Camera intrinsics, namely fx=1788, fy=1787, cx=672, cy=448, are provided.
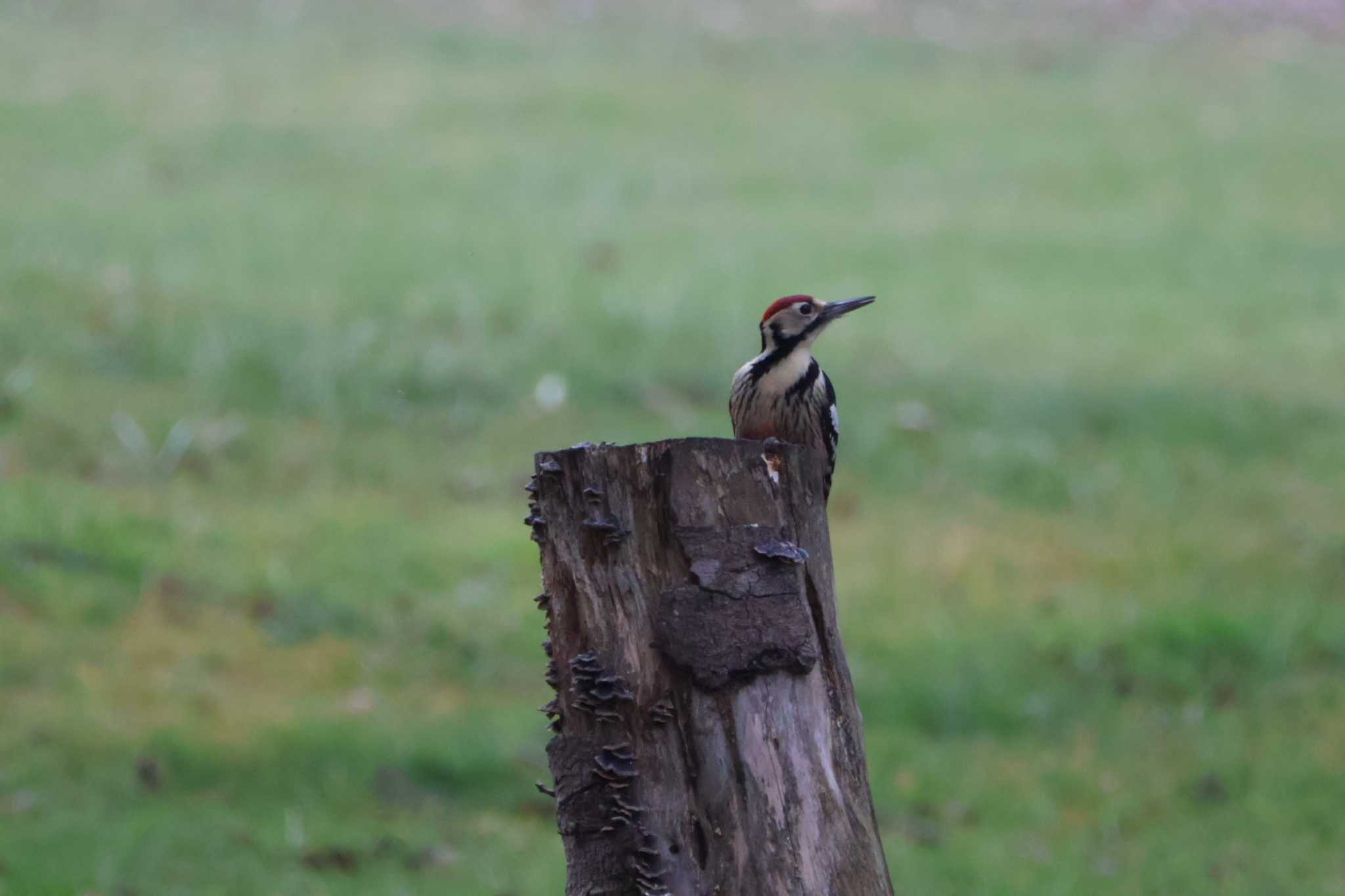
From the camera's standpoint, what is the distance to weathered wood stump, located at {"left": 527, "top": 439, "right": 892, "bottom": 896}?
378cm

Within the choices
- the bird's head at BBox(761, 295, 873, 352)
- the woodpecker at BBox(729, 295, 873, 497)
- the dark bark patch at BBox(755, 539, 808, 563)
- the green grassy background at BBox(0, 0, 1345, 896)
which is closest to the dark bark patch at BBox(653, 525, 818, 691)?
the dark bark patch at BBox(755, 539, 808, 563)

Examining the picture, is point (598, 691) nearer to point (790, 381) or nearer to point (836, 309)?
point (790, 381)

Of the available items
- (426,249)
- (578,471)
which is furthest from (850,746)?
(426,249)

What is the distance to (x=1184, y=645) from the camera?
30.2 ft

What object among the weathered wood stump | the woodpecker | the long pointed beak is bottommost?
the weathered wood stump

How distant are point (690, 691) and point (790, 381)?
86.3 inches

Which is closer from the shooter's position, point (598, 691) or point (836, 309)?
point (598, 691)

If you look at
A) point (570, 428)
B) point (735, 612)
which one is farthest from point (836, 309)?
point (570, 428)

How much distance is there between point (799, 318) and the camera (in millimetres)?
5934

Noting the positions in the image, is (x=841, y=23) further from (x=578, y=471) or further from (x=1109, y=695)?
(x=578, y=471)

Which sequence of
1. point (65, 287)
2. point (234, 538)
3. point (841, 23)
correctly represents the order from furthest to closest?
point (841, 23) → point (65, 287) → point (234, 538)

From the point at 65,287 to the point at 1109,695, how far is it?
8.17m

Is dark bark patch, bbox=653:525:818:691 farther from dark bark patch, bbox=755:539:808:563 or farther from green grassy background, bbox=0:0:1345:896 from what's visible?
green grassy background, bbox=0:0:1345:896

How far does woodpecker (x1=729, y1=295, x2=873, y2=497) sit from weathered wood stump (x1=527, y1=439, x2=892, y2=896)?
1.95 m
